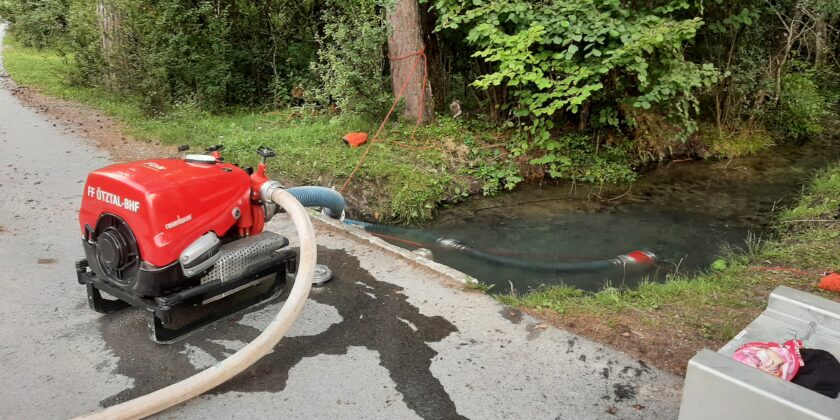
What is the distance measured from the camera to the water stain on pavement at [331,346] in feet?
10.2

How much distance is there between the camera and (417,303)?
402 centimetres

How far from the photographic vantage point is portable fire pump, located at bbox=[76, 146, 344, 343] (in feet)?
10.4

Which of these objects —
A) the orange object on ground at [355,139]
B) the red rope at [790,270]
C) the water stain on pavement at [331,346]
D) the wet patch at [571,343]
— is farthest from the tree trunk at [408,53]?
the wet patch at [571,343]

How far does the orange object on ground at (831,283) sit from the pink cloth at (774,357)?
7.43 ft

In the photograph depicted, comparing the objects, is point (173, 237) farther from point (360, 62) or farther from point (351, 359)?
point (360, 62)

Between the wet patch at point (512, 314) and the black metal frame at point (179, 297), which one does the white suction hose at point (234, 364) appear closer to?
the black metal frame at point (179, 297)

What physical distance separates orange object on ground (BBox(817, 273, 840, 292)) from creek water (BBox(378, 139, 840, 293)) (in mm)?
1422

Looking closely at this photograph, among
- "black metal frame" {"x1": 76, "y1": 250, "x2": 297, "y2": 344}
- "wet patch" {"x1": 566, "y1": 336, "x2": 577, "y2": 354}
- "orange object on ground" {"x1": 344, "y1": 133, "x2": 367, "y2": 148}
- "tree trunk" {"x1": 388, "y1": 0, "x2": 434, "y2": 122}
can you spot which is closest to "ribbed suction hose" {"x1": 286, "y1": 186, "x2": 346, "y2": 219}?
"black metal frame" {"x1": 76, "y1": 250, "x2": 297, "y2": 344}

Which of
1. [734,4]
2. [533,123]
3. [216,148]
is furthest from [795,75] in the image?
[216,148]

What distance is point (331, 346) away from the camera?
3514 mm

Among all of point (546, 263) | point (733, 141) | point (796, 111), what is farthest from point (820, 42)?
point (546, 263)

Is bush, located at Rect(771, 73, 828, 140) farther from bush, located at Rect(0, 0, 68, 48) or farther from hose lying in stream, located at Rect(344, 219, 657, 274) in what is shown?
bush, located at Rect(0, 0, 68, 48)

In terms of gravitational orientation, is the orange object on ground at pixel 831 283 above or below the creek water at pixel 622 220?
above

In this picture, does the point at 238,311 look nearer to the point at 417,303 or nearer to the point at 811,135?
the point at 417,303
